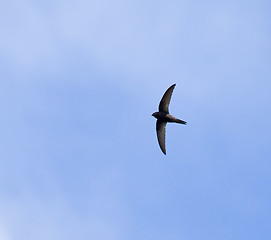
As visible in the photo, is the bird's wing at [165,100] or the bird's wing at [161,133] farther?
the bird's wing at [161,133]

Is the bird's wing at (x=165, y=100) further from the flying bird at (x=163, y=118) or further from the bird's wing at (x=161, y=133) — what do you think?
the bird's wing at (x=161, y=133)

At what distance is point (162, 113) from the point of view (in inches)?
1933

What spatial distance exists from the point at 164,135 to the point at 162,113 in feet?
6.40

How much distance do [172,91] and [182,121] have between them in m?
2.32

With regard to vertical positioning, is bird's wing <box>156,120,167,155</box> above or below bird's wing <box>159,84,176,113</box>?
below

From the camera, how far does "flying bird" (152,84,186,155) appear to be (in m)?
48.8

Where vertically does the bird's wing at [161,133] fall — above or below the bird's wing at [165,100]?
below

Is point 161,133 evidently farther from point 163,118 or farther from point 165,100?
point 165,100

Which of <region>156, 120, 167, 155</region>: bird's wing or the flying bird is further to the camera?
<region>156, 120, 167, 155</region>: bird's wing

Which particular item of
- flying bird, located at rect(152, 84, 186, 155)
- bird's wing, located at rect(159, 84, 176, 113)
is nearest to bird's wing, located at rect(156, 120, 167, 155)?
flying bird, located at rect(152, 84, 186, 155)

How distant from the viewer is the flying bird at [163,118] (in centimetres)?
4881

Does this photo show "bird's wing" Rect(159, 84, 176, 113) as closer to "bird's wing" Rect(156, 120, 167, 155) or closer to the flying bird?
the flying bird

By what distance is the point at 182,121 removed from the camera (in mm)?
48750

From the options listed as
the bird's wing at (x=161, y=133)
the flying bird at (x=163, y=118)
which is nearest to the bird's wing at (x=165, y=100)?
the flying bird at (x=163, y=118)
